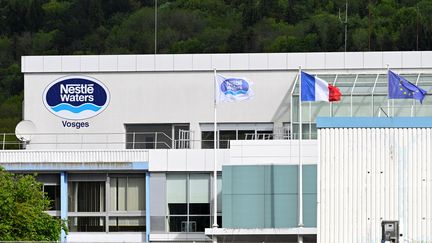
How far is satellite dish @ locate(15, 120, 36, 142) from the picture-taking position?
6331 cm

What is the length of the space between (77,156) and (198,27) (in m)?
129

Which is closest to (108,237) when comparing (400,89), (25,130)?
(25,130)

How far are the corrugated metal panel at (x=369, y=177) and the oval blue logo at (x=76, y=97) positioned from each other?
64.3ft

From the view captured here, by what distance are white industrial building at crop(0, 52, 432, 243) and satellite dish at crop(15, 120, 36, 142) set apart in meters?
0.09

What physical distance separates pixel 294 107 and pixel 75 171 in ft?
34.1

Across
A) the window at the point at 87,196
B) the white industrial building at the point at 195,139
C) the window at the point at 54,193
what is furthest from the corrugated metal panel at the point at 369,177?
the window at the point at 54,193

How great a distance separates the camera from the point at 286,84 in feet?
212

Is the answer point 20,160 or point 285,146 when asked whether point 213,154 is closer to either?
point 285,146

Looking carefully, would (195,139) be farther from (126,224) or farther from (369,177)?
(369,177)

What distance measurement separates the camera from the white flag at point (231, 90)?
55.7 metres

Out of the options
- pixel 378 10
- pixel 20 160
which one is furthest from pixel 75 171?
pixel 378 10

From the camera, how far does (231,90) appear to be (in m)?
56.0

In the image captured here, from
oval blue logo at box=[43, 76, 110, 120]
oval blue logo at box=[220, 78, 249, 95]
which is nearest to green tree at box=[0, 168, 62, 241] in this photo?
oval blue logo at box=[220, 78, 249, 95]

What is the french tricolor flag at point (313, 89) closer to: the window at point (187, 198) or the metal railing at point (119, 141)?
the window at point (187, 198)
